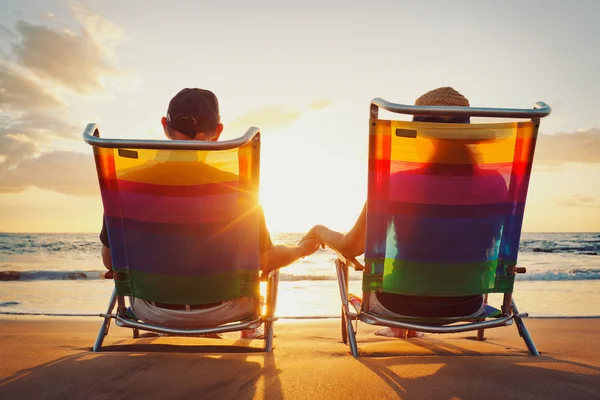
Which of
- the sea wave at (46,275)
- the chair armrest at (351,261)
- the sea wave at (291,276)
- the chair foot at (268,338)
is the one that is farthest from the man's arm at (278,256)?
the sea wave at (46,275)

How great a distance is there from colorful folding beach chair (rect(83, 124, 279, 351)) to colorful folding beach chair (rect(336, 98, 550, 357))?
0.71 m

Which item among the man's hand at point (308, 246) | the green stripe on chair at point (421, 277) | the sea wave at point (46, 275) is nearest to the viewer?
the green stripe on chair at point (421, 277)

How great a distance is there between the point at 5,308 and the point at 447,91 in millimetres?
7132

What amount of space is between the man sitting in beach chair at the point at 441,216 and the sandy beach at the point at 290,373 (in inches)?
10.4

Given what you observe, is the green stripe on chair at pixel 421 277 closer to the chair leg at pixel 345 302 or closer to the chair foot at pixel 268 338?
the chair leg at pixel 345 302

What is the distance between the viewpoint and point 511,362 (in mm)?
2354

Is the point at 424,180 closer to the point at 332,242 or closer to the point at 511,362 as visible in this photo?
the point at 332,242

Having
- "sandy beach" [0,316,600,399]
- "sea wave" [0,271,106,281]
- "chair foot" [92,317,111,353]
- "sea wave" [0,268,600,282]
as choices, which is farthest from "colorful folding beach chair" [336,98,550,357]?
"sea wave" [0,271,106,281]

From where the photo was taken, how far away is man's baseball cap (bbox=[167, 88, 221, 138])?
2551 mm

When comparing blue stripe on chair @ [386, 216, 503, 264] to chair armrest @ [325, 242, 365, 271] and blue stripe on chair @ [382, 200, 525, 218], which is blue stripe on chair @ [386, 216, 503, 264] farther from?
chair armrest @ [325, 242, 365, 271]

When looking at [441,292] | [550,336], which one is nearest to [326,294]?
[550,336]

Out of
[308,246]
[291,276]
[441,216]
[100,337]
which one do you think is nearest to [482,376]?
[441,216]

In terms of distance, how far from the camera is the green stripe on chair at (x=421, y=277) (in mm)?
2473

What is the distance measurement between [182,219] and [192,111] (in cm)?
65
